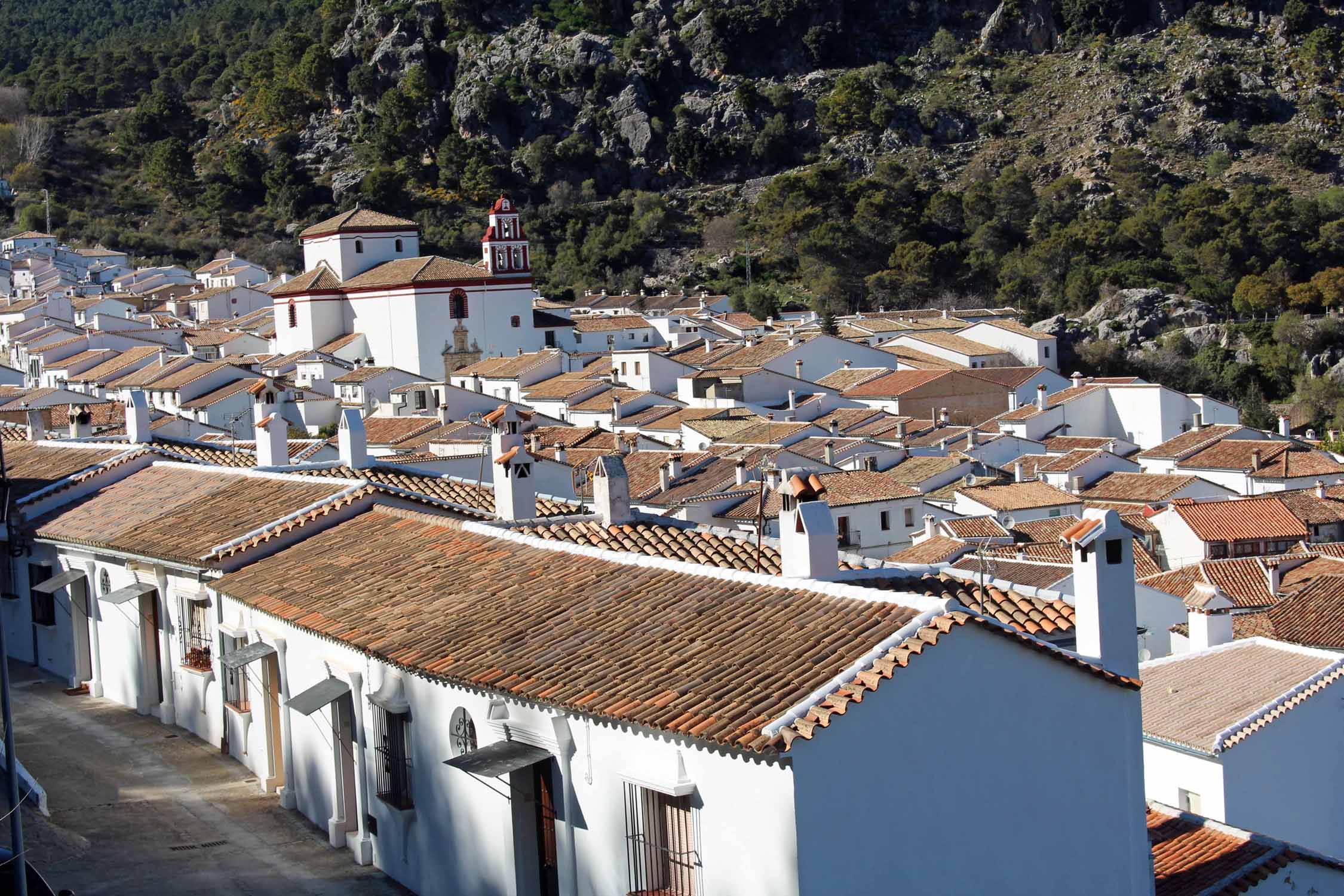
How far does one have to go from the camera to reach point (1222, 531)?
30078mm

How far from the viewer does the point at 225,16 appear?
13138 centimetres

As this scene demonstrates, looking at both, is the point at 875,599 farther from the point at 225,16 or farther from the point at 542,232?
the point at 225,16

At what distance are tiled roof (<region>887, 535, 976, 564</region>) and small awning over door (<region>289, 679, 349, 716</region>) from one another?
50.5ft

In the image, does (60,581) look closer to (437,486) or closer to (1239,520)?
(437,486)

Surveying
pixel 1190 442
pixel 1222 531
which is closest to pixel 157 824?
pixel 1222 531

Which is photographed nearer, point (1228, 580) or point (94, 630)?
point (94, 630)

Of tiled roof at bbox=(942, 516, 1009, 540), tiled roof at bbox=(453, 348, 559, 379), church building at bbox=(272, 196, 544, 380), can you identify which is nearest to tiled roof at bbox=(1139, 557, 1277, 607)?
tiled roof at bbox=(942, 516, 1009, 540)

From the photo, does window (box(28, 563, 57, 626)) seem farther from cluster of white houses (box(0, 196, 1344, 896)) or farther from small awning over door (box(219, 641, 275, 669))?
small awning over door (box(219, 641, 275, 669))

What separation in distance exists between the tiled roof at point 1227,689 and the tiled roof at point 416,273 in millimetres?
43021

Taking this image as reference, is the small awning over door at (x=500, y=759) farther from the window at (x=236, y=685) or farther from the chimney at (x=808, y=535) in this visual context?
the window at (x=236, y=685)

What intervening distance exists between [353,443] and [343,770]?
17.8ft

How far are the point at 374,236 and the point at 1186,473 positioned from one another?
110ft

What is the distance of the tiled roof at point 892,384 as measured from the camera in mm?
48875

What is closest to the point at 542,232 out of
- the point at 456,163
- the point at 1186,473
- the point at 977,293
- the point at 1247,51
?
the point at 456,163
